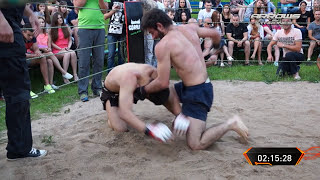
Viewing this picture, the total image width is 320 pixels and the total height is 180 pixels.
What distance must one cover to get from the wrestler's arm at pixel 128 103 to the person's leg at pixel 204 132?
1.59 ft

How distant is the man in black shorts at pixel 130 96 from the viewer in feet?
10.2

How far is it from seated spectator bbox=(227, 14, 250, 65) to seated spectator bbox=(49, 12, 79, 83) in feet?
11.4

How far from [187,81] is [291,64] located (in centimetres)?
366

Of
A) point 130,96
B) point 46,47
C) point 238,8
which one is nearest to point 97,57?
point 46,47

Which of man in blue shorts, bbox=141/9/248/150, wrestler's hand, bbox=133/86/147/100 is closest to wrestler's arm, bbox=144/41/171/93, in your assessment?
man in blue shorts, bbox=141/9/248/150

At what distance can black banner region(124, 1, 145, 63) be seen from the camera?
5.42 metres

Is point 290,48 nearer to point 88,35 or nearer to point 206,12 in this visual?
point 206,12

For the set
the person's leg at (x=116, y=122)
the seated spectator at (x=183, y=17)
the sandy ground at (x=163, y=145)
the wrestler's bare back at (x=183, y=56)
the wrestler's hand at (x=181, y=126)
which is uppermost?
the seated spectator at (x=183, y=17)

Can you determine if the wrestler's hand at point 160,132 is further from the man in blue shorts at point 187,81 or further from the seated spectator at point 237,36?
the seated spectator at point 237,36

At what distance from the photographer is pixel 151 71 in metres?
3.57

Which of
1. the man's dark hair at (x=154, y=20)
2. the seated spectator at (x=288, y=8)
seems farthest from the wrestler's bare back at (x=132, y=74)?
the seated spectator at (x=288, y=8)

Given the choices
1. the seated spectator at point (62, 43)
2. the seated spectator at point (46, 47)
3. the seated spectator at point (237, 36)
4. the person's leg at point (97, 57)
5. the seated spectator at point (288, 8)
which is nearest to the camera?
the person's leg at point (97, 57)

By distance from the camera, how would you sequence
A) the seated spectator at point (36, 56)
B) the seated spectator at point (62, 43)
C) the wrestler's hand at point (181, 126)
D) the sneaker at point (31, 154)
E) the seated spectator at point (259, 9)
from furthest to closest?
the seated spectator at point (259, 9)
the seated spectator at point (62, 43)
the seated spectator at point (36, 56)
the wrestler's hand at point (181, 126)
the sneaker at point (31, 154)

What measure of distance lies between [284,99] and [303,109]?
505 mm
